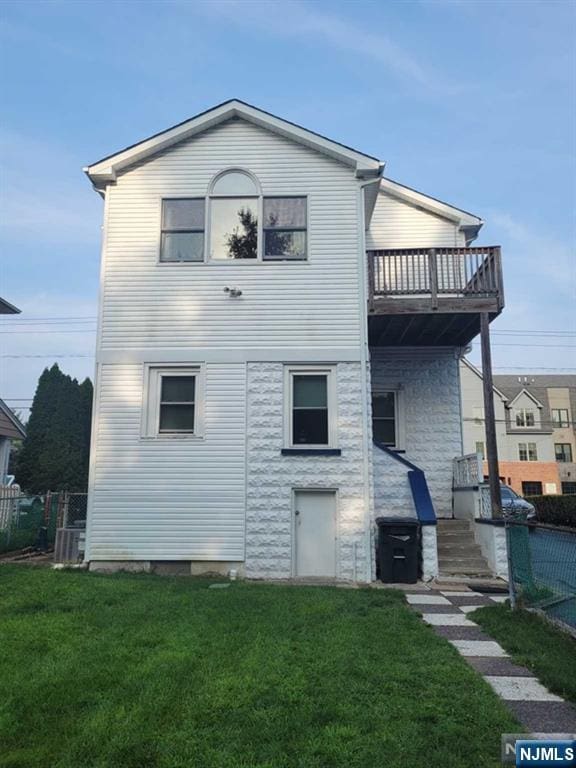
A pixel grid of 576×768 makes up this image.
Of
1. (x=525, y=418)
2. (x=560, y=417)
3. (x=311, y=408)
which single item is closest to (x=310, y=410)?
(x=311, y=408)

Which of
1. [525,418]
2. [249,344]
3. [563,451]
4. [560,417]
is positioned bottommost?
[249,344]

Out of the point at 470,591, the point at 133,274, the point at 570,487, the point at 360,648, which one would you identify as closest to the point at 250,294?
the point at 133,274

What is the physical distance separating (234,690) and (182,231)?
8740mm

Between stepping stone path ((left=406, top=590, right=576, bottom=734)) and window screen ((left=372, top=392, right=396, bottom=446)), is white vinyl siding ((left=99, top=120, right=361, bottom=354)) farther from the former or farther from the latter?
stepping stone path ((left=406, top=590, right=576, bottom=734))

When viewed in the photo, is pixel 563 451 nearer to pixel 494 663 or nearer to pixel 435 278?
pixel 435 278

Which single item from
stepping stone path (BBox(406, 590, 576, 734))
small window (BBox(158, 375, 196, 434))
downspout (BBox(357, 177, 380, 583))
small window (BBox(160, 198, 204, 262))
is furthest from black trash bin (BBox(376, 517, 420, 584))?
small window (BBox(160, 198, 204, 262))

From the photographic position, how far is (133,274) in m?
10.9

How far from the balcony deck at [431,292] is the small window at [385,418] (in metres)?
1.40

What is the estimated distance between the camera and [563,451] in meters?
51.0

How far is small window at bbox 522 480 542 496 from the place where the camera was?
143 ft

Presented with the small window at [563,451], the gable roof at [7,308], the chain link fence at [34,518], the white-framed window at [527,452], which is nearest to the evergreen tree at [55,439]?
the gable roof at [7,308]

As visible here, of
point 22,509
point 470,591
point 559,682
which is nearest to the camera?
point 559,682

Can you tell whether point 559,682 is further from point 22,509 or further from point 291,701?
point 22,509

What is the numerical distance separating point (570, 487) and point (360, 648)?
47290 mm
